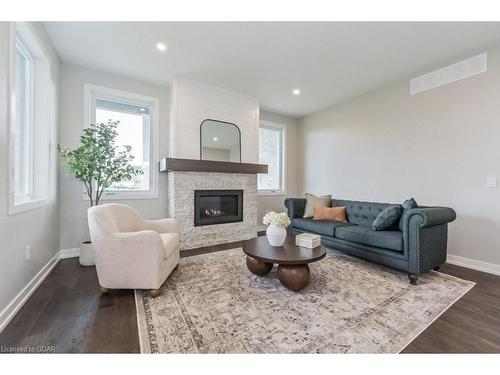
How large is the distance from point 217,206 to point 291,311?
2.53 m

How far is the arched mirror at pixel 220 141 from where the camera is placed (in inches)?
153

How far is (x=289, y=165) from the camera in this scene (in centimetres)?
548

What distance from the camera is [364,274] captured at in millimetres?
2578

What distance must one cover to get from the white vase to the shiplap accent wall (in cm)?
205

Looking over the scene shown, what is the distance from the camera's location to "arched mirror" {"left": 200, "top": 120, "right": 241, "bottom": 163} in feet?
12.8

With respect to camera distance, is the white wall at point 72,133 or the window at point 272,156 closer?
the white wall at point 72,133

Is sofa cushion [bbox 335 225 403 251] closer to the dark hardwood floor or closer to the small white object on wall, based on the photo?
the dark hardwood floor

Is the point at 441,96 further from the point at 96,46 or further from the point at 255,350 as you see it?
the point at 96,46

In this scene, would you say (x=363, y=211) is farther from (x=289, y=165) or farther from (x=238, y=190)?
(x=289, y=165)

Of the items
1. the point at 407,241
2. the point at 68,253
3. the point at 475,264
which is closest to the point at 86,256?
the point at 68,253

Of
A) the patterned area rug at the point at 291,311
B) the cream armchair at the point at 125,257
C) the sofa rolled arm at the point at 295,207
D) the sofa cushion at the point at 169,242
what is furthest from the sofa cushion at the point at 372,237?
the cream armchair at the point at 125,257

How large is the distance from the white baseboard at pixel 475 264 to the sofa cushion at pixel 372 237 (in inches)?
41.1

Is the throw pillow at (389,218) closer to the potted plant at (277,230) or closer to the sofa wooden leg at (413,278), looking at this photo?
the sofa wooden leg at (413,278)
